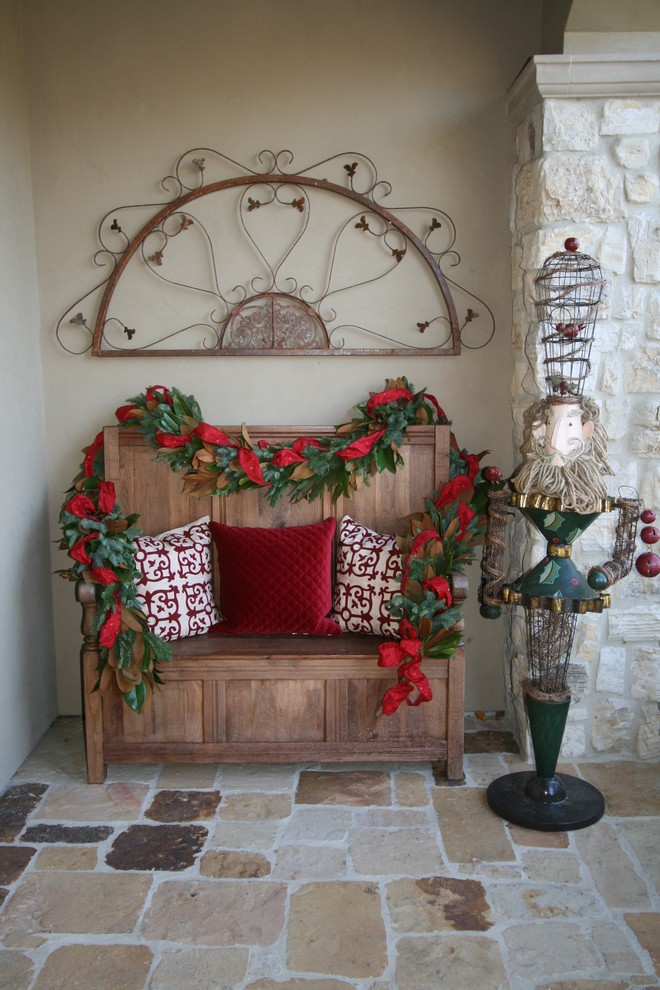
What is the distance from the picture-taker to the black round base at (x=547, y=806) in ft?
9.27

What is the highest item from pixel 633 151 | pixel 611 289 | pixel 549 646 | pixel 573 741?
pixel 633 151

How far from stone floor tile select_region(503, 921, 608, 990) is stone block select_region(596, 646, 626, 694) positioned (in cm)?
106

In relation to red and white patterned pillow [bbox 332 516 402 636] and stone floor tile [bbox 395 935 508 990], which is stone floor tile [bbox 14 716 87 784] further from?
stone floor tile [bbox 395 935 508 990]

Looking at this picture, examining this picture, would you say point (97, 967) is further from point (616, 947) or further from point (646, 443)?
point (646, 443)

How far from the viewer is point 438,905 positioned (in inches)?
95.8

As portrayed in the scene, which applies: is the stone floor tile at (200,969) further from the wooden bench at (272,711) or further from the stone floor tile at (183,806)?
the wooden bench at (272,711)

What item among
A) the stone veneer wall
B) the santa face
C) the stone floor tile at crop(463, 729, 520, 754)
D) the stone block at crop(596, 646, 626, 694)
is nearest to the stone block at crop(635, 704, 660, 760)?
the stone veneer wall

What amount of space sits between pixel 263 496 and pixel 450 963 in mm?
1839

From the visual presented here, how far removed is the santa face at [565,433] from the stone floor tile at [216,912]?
154cm

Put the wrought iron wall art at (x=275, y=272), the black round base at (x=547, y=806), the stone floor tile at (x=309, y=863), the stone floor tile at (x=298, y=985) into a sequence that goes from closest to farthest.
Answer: the stone floor tile at (x=298, y=985), the stone floor tile at (x=309, y=863), the black round base at (x=547, y=806), the wrought iron wall art at (x=275, y=272)

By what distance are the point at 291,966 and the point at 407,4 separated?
3.43 metres

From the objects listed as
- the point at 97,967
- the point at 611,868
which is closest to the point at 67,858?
the point at 97,967

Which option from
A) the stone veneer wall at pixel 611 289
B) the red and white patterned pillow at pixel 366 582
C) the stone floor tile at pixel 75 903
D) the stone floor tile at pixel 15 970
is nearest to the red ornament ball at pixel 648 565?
the stone veneer wall at pixel 611 289

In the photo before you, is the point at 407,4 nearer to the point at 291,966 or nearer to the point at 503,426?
the point at 503,426
